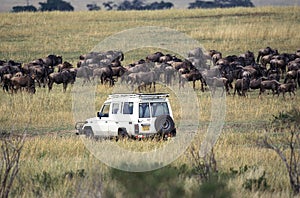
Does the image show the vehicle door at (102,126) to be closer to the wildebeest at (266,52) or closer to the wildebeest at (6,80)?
the wildebeest at (6,80)

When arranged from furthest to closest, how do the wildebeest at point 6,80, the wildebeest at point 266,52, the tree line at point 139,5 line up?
the tree line at point 139,5 < the wildebeest at point 266,52 < the wildebeest at point 6,80

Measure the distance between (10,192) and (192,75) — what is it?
769 inches

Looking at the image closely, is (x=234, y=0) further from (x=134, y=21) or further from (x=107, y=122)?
(x=107, y=122)

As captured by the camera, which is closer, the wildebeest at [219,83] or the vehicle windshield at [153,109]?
the vehicle windshield at [153,109]

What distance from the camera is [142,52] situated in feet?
139

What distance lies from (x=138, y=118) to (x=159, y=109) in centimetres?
61

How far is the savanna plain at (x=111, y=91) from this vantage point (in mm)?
10586

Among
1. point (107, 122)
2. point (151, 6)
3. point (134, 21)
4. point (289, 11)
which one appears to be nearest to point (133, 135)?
point (107, 122)

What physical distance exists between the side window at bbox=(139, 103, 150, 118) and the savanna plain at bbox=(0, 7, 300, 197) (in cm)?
87

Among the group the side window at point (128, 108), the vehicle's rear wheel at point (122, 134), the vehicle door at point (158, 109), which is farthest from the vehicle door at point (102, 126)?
the vehicle door at point (158, 109)

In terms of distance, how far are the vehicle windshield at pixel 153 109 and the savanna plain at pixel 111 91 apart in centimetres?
90

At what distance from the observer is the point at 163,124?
1641 centimetres

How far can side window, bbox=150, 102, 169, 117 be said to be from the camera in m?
16.8

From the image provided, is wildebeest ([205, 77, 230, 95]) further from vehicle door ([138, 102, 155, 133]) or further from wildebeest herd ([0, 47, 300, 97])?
vehicle door ([138, 102, 155, 133])
